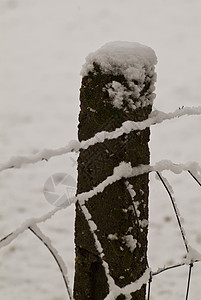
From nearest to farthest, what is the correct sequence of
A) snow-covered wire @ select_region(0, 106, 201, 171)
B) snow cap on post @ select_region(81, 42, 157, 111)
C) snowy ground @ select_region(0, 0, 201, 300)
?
snow-covered wire @ select_region(0, 106, 201, 171) < snow cap on post @ select_region(81, 42, 157, 111) < snowy ground @ select_region(0, 0, 201, 300)

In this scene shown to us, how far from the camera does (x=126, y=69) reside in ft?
4.32

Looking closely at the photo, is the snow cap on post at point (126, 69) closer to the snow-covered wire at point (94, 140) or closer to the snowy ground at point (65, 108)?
the snow-covered wire at point (94, 140)

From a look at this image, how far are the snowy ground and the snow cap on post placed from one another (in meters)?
1.16

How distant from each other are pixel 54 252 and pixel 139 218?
361 millimetres

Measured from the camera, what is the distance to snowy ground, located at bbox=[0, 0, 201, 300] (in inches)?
114

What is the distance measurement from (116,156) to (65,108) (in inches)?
153

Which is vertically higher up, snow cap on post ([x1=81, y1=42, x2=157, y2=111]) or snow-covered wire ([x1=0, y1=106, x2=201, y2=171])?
snow cap on post ([x1=81, y1=42, x2=157, y2=111])

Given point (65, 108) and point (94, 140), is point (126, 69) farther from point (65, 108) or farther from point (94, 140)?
point (65, 108)

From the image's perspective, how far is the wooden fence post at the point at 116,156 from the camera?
1327mm

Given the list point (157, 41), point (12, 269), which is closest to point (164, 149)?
point (12, 269)

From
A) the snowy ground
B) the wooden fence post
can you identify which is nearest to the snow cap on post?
the wooden fence post

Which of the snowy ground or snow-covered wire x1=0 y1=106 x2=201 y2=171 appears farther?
the snowy ground

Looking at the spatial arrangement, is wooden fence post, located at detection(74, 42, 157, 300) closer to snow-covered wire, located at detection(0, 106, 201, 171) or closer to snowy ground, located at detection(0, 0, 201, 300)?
snow-covered wire, located at detection(0, 106, 201, 171)

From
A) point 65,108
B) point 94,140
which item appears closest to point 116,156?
point 94,140
